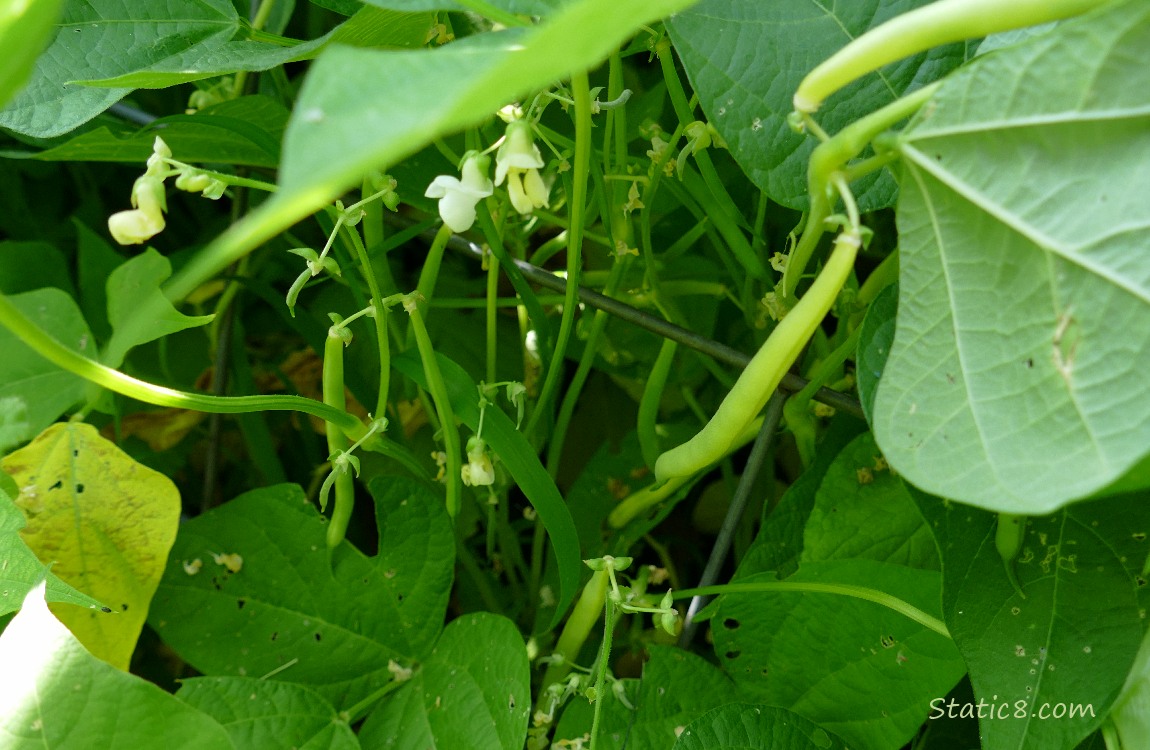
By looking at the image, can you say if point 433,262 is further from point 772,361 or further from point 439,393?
point 772,361

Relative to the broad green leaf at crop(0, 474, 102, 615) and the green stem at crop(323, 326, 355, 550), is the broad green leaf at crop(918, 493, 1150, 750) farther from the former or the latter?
the broad green leaf at crop(0, 474, 102, 615)

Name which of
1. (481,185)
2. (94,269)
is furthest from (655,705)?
(94,269)

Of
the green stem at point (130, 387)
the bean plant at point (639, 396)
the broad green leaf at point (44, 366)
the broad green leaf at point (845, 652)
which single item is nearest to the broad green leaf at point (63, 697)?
the bean plant at point (639, 396)

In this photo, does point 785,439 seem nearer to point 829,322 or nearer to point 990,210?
point 829,322

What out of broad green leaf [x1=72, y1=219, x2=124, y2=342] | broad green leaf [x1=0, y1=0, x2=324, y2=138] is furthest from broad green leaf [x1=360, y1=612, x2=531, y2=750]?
broad green leaf [x1=72, y1=219, x2=124, y2=342]

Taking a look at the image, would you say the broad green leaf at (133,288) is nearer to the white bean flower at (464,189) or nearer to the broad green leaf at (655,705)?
the white bean flower at (464,189)

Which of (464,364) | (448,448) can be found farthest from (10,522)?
(464,364)
